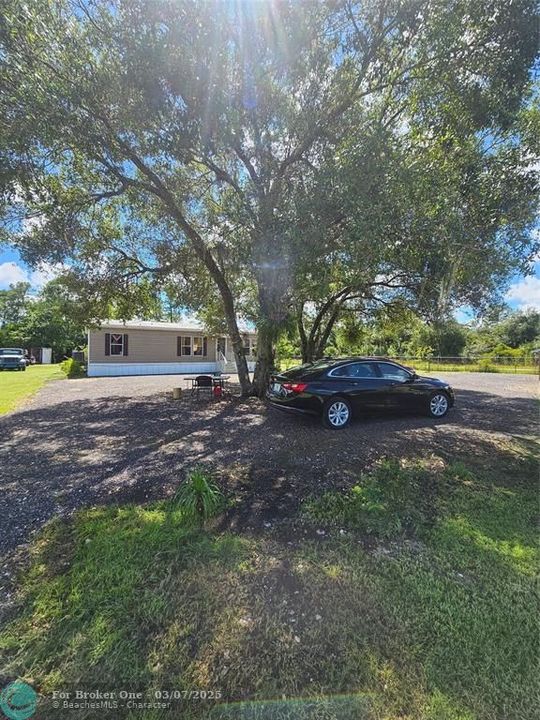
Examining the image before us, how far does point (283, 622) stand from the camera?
6.77 feet

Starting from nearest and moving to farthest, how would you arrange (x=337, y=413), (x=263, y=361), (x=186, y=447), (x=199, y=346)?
(x=186, y=447), (x=337, y=413), (x=263, y=361), (x=199, y=346)

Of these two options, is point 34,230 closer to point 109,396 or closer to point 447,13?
point 109,396

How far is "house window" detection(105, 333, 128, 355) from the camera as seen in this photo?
740 inches

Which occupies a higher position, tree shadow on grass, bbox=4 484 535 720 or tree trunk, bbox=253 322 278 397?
tree trunk, bbox=253 322 278 397

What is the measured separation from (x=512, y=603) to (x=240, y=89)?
23.6 ft

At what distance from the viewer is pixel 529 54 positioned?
4.76 m

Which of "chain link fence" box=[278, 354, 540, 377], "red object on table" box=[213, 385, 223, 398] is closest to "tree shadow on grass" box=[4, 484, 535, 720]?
"red object on table" box=[213, 385, 223, 398]

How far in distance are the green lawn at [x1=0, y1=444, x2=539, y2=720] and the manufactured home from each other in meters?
14.9

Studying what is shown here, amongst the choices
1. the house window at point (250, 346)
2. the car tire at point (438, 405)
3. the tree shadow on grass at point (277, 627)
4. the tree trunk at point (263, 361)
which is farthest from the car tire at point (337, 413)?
the house window at point (250, 346)

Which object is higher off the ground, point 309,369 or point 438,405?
point 309,369

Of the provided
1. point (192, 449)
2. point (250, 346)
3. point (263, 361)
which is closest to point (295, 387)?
point (192, 449)

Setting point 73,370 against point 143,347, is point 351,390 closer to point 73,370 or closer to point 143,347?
point 143,347

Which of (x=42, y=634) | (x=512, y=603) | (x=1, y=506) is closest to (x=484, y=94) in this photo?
(x=512, y=603)

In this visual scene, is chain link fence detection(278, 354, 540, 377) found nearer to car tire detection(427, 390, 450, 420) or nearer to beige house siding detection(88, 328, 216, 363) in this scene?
beige house siding detection(88, 328, 216, 363)
